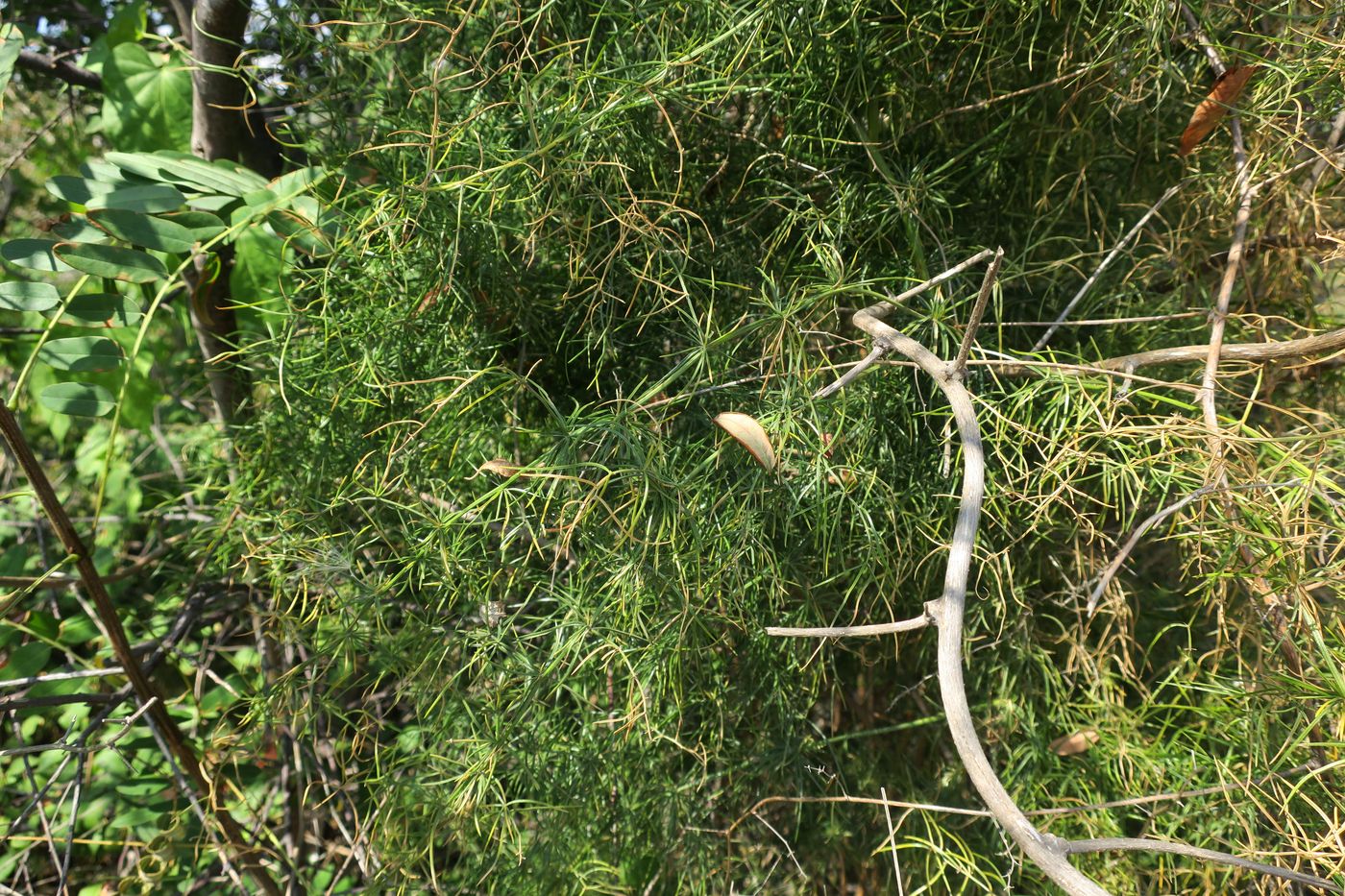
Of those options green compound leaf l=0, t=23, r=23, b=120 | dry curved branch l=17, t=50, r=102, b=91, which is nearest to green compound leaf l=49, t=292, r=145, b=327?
green compound leaf l=0, t=23, r=23, b=120

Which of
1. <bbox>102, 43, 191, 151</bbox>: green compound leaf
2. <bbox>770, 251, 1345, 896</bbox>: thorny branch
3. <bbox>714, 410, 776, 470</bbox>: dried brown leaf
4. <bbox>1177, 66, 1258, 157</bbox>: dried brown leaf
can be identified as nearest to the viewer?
<bbox>770, 251, 1345, 896</bbox>: thorny branch

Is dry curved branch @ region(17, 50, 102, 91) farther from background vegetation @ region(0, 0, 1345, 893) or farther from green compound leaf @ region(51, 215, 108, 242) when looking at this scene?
green compound leaf @ region(51, 215, 108, 242)

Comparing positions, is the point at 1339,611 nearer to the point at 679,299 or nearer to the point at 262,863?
the point at 679,299

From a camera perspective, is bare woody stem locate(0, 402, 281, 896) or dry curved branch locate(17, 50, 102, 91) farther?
dry curved branch locate(17, 50, 102, 91)

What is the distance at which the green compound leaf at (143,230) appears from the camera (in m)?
0.65

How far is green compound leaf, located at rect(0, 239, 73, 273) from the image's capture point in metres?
0.62

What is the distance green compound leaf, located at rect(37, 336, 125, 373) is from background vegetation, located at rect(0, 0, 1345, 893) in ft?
0.04

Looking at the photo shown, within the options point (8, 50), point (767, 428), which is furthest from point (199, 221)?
point (767, 428)

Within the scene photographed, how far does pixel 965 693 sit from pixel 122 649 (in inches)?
24.7

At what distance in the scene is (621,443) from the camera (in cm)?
59

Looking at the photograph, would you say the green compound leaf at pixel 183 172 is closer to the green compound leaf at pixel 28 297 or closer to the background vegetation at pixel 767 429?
the background vegetation at pixel 767 429

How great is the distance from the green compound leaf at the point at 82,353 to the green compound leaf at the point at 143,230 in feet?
0.25

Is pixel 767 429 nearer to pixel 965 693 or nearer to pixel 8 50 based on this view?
pixel 965 693

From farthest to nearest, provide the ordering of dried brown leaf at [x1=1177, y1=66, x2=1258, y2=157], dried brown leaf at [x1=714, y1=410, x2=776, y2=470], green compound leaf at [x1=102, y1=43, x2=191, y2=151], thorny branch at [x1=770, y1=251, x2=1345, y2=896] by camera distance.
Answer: green compound leaf at [x1=102, y1=43, x2=191, y2=151] < dried brown leaf at [x1=1177, y1=66, x2=1258, y2=157] < dried brown leaf at [x1=714, y1=410, x2=776, y2=470] < thorny branch at [x1=770, y1=251, x2=1345, y2=896]
